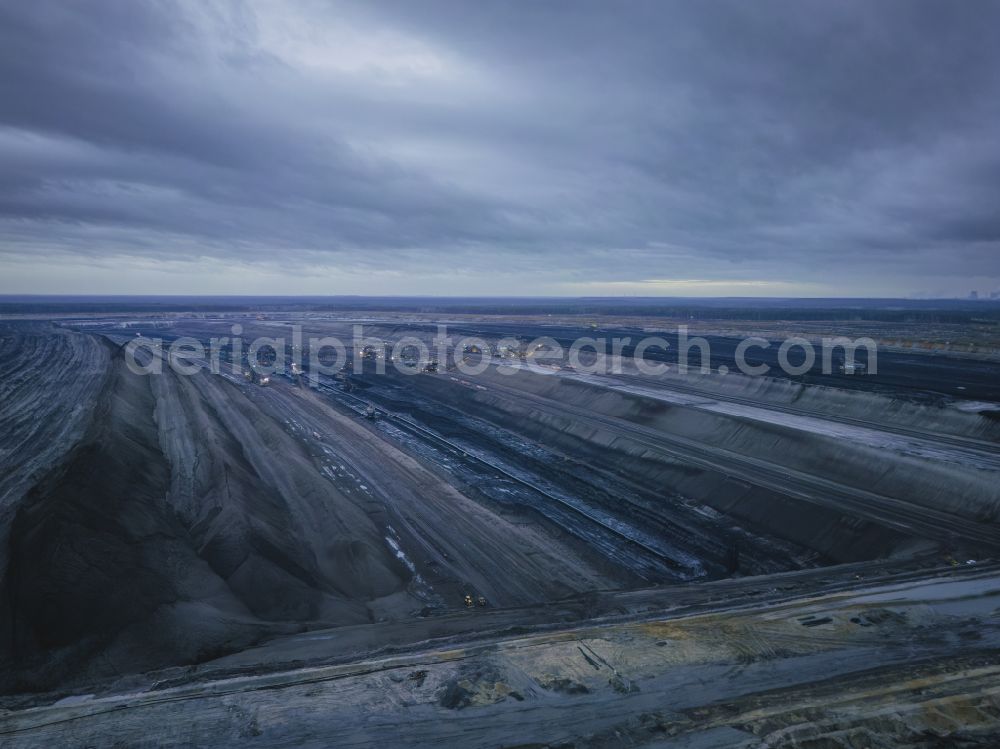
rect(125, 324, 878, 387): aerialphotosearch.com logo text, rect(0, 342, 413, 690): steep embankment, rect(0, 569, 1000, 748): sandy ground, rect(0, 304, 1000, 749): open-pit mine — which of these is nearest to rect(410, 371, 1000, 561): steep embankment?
rect(0, 304, 1000, 749): open-pit mine

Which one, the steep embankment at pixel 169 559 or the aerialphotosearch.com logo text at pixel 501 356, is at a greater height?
the aerialphotosearch.com logo text at pixel 501 356

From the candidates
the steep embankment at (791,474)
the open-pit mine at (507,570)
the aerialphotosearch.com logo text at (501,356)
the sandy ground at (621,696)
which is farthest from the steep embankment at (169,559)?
the aerialphotosearch.com logo text at (501,356)

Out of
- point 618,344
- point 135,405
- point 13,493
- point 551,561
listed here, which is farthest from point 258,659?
point 618,344

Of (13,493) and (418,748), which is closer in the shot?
(418,748)

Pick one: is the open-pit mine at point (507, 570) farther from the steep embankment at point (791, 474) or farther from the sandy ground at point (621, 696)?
the steep embankment at point (791, 474)

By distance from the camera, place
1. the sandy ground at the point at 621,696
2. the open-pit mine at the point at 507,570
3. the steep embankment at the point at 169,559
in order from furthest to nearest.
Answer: the steep embankment at the point at 169,559, the open-pit mine at the point at 507,570, the sandy ground at the point at 621,696

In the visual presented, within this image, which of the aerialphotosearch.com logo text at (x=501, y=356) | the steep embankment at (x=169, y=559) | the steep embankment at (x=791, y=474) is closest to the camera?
the steep embankment at (x=169, y=559)

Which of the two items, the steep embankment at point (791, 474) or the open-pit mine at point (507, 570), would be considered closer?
the open-pit mine at point (507, 570)

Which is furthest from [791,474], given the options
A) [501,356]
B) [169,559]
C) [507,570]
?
[501,356]

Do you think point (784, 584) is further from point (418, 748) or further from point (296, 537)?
point (296, 537)
